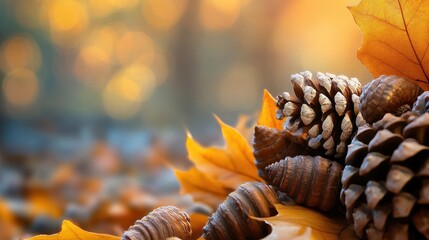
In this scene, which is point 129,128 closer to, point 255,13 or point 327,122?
point 255,13

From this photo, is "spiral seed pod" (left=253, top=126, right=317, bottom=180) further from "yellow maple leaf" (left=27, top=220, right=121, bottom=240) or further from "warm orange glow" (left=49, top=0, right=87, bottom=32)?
"warm orange glow" (left=49, top=0, right=87, bottom=32)

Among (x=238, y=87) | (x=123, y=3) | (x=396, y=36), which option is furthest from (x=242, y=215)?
(x=123, y=3)

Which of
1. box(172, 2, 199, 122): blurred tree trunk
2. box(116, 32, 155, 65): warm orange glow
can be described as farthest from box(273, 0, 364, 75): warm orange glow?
box(116, 32, 155, 65): warm orange glow

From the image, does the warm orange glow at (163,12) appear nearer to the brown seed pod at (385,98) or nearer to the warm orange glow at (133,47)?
the warm orange glow at (133,47)

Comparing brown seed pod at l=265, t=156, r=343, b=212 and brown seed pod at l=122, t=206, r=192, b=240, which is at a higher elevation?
brown seed pod at l=122, t=206, r=192, b=240

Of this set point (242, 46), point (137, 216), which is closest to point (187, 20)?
point (242, 46)

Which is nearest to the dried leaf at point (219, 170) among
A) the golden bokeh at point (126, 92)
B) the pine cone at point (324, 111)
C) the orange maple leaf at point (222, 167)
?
the orange maple leaf at point (222, 167)
